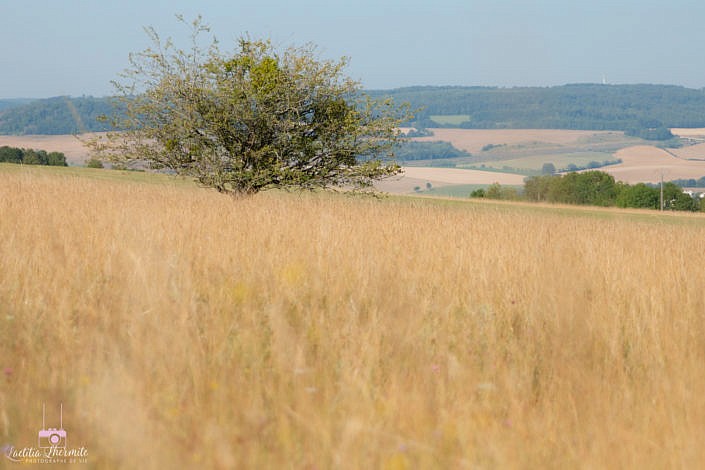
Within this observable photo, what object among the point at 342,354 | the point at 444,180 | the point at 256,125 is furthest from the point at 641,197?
the point at 342,354

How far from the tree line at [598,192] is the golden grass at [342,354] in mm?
110991

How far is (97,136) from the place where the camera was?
17.3 m

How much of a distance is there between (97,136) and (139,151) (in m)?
1.07

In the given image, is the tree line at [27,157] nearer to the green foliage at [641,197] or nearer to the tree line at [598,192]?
the tree line at [598,192]

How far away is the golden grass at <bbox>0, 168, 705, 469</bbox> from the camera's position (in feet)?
9.20

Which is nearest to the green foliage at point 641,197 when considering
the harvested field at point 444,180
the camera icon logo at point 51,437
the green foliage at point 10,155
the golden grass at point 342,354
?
the harvested field at point 444,180

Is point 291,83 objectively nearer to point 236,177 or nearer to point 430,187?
point 236,177

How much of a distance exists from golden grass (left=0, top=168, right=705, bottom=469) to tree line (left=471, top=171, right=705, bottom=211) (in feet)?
364

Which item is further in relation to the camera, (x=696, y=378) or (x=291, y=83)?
(x=291, y=83)

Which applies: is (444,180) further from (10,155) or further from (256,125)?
(256,125)

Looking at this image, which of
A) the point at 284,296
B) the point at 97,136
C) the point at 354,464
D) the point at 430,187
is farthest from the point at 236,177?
the point at 430,187

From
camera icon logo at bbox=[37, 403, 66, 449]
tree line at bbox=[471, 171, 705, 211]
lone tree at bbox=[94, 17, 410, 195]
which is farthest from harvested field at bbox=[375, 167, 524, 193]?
camera icon logo at bbox=[37, 403, 66, 449]

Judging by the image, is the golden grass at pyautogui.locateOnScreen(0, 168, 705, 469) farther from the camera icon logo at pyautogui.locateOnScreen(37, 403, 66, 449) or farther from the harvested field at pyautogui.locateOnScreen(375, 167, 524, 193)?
the harvested field at pyautogui.locateOnScreen(375, 167, 524, 193)

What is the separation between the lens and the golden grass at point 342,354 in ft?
9.20
